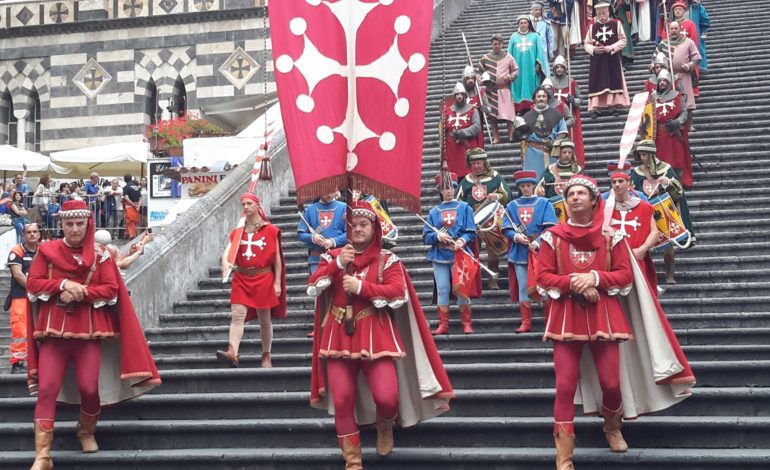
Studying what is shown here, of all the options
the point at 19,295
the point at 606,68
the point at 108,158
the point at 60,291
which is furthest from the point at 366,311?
the point at 108,158

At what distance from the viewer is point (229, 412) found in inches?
426

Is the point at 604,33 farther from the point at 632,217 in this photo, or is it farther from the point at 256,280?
the point at 256,280

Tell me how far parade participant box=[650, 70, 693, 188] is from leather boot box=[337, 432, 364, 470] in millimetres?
7758

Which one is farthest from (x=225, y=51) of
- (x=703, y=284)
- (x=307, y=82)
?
(x=307, y=82)

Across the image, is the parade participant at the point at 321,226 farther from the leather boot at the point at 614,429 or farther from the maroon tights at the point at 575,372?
the leather boot at the point at 614,429

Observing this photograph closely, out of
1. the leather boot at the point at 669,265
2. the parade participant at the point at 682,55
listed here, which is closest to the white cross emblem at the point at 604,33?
the parade participant at the point at 682,55

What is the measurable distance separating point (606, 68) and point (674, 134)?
11.3 ft

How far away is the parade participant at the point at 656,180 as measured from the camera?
1319cm

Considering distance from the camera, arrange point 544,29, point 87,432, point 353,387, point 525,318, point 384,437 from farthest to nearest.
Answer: point 544,29 → point 525,318 → point 87,432 → point 384,437 → point 353,387

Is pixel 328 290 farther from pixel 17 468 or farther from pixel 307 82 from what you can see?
pixel 17 468

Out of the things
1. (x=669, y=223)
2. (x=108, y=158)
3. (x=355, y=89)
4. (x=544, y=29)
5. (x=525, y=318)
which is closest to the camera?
(x=355, y=89)

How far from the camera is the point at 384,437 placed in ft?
31.0

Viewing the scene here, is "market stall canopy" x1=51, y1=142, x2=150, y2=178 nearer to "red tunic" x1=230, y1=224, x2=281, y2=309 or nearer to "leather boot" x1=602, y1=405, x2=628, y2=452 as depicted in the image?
"red tunic" x1=230, y1=224, x2=281, y2=309

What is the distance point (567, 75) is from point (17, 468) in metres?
10.6
